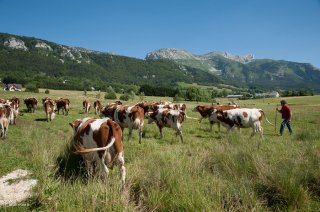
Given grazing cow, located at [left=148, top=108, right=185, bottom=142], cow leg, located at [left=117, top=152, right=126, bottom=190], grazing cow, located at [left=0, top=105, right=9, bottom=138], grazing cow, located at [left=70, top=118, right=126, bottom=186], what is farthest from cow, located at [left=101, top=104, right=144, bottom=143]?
cow leg, located at [left=117, top=152, right=126, bottom=190]

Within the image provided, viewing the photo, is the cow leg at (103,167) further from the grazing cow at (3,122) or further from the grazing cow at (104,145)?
the grazing cow at (3,122)

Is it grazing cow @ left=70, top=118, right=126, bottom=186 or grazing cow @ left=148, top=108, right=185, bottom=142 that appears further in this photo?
grazing cow @ left=148, top=108, right=185, bottom=142

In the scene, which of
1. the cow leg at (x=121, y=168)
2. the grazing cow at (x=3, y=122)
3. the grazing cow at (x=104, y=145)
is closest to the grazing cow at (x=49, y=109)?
the grazing cow at (x=3, y=122)

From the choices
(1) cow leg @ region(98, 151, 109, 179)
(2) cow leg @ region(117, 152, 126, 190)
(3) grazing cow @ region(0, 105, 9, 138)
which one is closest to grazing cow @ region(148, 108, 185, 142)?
(3) grazing cow @ region(0, 105, 9, 138)

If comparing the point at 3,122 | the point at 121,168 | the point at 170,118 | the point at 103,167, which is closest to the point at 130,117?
the point at 170,118

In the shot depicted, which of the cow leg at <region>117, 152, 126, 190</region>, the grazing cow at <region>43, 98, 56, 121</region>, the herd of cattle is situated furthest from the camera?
the grazing cow at <region>43, 98, 56, 121</region>

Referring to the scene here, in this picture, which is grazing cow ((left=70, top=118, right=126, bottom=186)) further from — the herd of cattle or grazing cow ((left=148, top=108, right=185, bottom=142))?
grazing cow ((left=148, top=108, right=185, bottom=142))

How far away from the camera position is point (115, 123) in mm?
7352

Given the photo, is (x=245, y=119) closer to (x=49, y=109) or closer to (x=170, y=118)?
(x=170, y=118)

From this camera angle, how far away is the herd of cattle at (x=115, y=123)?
7039 millimetres

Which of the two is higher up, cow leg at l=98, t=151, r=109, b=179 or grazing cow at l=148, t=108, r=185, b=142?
grazing cow at l=148, t=108, r=185, b=142

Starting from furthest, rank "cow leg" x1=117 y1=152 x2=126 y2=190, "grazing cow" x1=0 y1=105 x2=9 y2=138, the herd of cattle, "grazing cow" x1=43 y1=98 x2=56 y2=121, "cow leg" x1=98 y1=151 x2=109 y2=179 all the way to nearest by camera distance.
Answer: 1. "grazing cow" x1=43 y1=98 x2=56 y2=121
2. "grazing cow" x1=0 y1=105 x2=9 y2=138
3. the herd of cattle
4. "cow leg" x1=98 y1=151 x2=109 y2=179
5. "cow leg" x1=117 y1=152 x2=126 y2=190

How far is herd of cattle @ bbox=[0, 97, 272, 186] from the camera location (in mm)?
7039

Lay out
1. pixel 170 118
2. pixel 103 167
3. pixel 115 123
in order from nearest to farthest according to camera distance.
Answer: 1. pixel 103 167
2. pixel 115 123
3. pixel 170 118
